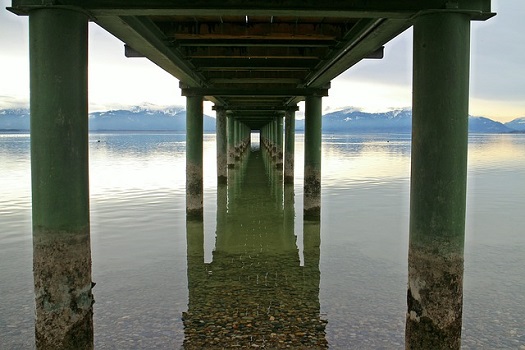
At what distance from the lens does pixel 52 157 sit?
501 centimetres

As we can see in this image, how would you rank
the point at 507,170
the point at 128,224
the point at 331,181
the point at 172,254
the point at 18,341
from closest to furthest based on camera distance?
1. the point at 18,341
2. the point at 172,254
3. the point at 128,224
4. the point at 331,181
5. the point at 507,170

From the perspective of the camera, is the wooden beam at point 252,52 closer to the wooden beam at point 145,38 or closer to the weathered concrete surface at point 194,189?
the wooden beam at point 145,38

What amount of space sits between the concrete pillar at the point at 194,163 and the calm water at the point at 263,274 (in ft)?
2.22

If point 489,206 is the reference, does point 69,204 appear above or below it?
above

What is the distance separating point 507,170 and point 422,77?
30658 millimetres

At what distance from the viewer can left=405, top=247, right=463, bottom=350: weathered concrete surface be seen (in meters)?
5.13

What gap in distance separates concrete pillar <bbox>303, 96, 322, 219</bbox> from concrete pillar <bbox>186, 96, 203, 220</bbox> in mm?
3154

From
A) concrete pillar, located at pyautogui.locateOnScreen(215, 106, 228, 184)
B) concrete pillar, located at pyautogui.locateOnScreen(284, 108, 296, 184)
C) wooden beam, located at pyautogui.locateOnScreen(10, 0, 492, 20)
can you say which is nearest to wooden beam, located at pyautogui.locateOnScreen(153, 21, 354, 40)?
wooden beam, located at pyautogui.locateOnScreen(10, 0, 492, 20)

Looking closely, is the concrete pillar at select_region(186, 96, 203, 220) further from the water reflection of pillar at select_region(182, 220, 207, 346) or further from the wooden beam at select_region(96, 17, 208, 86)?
the wooden beam at select_region(96, 17, 208, 86)

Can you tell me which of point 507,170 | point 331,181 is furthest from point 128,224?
point 507,170

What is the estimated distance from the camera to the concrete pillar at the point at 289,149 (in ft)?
76.5

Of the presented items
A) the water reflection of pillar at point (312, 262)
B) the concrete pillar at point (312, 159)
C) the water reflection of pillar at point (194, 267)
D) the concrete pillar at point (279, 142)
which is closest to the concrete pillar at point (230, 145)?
the concrete pillar at point (279, 142)

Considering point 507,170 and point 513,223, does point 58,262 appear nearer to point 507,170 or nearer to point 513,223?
point 513,223

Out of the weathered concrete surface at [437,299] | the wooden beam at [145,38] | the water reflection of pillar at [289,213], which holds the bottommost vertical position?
the water reflection of pillar at [289,213]
